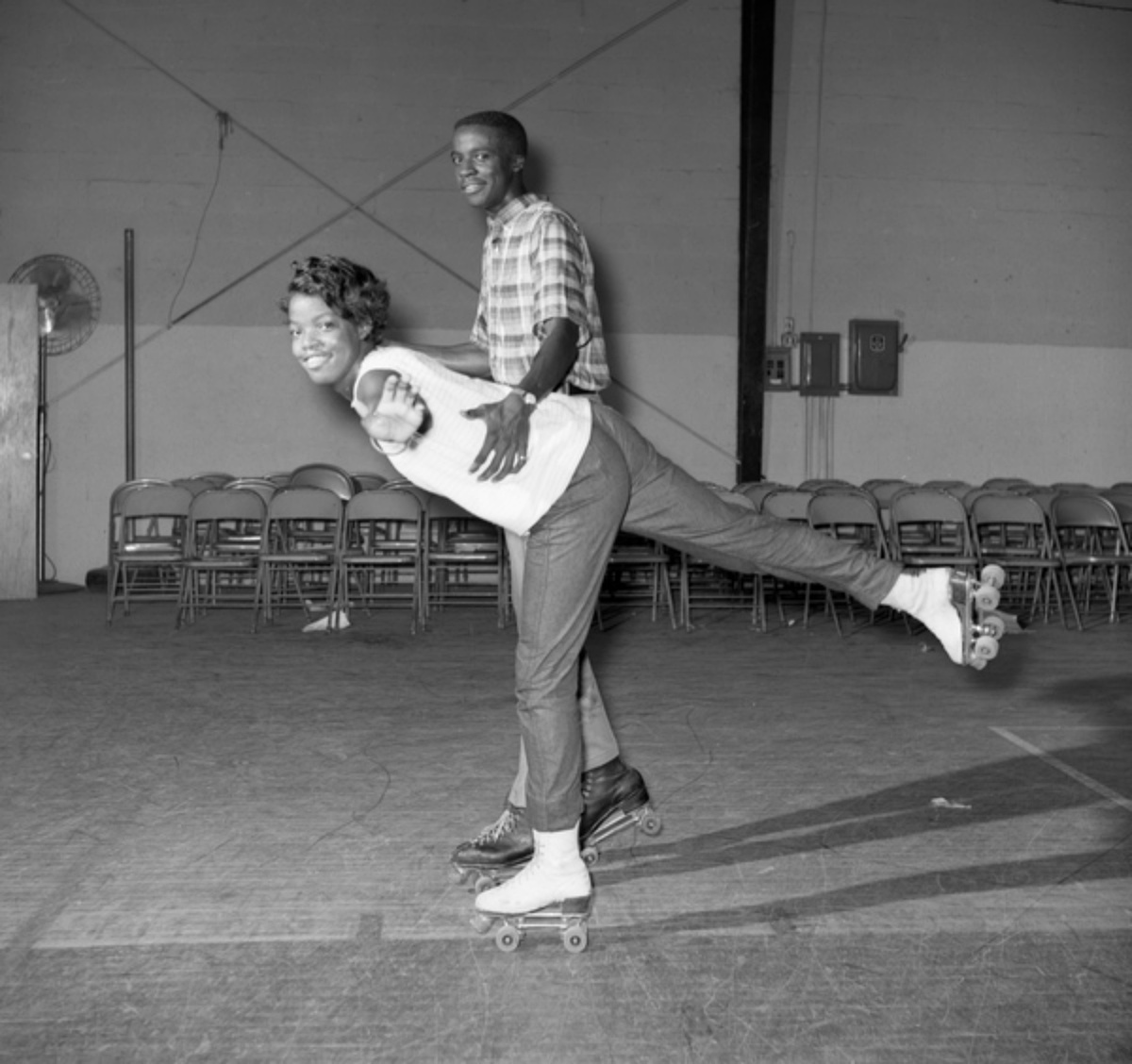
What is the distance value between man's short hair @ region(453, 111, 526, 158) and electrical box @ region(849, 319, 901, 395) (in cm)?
814

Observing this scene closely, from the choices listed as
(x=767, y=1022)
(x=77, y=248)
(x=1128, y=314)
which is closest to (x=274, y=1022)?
(x=767, y=1022)

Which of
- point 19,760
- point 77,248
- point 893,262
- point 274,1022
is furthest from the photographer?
point 893,262

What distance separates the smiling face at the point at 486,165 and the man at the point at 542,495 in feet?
1.59

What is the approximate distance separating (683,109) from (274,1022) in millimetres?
9448

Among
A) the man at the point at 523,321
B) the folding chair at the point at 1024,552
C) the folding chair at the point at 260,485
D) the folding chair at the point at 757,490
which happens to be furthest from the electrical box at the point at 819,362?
the man at the point at 523,321

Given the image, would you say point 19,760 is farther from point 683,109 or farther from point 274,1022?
point 683,109

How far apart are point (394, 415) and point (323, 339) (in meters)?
0.31

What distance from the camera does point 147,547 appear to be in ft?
24.2

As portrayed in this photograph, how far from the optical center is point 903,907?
8.10ft

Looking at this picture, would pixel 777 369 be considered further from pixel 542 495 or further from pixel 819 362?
pixel 542 495

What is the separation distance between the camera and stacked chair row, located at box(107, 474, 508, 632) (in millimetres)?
7094

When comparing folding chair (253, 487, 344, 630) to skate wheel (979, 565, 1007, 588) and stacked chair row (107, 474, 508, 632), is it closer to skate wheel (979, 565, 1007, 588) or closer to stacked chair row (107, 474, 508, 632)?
stacked chair row (107, 474, 508, 632)

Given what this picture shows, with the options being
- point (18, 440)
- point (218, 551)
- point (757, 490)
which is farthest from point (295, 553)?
point (757, 490)

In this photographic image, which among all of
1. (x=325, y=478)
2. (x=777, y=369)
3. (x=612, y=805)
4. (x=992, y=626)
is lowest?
(x=612, y=805)
